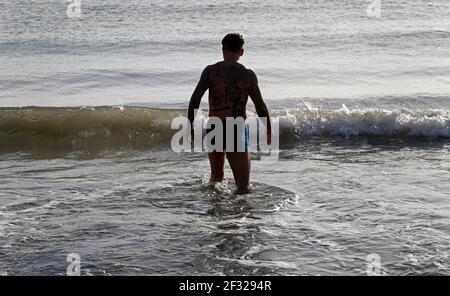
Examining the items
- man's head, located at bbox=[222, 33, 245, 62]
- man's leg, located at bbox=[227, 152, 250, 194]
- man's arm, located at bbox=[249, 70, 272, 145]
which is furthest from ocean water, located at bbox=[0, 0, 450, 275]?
man's head, located at bbox=[222, 33, 245, 62]

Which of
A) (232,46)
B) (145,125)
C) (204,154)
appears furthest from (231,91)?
(145,125)

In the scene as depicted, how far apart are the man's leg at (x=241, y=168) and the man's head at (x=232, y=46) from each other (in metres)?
0.93

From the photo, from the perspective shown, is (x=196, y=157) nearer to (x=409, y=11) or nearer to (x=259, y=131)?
(x=259, y=131)

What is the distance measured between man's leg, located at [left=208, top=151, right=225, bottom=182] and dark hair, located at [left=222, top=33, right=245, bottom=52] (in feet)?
3.43

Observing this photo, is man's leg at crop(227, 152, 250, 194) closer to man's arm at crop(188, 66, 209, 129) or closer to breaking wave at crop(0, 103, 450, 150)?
man's arm at crop(188, 66, 209, 129)

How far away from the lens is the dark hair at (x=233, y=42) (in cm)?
725

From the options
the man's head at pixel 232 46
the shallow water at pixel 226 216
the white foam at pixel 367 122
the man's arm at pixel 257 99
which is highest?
the man's head at pixel 232 46

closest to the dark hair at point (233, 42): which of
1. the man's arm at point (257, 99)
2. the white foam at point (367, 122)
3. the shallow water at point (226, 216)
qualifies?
the man's arm at point (257, 99)

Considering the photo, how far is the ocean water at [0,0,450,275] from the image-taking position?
597 centimetres

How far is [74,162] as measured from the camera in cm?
971

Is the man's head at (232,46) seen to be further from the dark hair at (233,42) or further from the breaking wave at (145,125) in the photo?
the breaking wave at (145,125)

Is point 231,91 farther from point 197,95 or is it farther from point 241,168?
point 241,168
